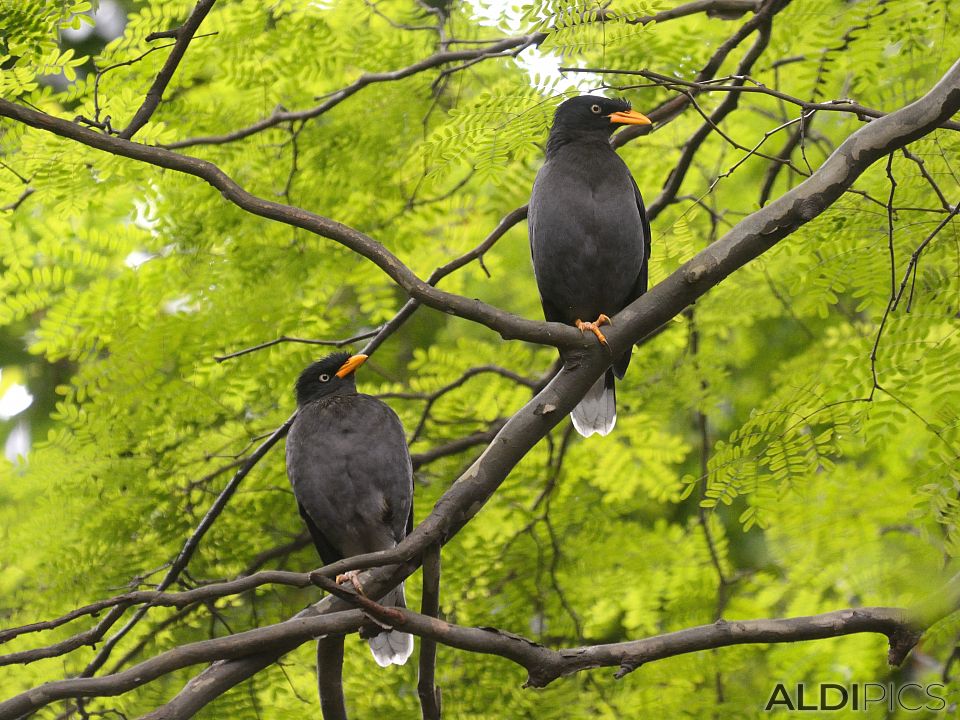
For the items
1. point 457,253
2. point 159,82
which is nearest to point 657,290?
point 159,82

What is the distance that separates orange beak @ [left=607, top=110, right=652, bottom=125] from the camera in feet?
17.2

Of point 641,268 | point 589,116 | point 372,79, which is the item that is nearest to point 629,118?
point 589,116

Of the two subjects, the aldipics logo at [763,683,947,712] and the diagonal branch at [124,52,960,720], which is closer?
the diagonal branch at [124,52,960,720]

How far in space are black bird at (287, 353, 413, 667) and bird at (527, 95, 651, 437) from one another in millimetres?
951

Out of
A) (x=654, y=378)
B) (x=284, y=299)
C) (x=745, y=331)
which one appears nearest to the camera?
(x=284, y=299)

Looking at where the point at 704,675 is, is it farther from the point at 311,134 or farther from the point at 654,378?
the point at 311,134

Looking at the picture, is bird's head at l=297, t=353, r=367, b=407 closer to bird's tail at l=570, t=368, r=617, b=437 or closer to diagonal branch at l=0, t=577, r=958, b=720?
bird's tail at l=570, t=368, r=617, b=437

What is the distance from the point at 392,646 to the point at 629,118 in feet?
9.47

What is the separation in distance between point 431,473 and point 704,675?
6.24ft

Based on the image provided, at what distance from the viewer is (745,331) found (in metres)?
8.23

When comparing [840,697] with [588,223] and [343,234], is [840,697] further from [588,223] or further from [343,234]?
[343,234]

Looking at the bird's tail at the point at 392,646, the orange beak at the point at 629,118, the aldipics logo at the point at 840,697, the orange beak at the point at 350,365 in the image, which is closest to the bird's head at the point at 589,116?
the orange beak at the point at 629,118

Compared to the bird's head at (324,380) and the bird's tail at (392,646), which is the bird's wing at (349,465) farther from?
the bird's tail at (392,646)

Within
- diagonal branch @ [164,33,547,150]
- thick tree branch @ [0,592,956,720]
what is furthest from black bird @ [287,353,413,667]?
thick tree branch @ [0,592,956,720]
